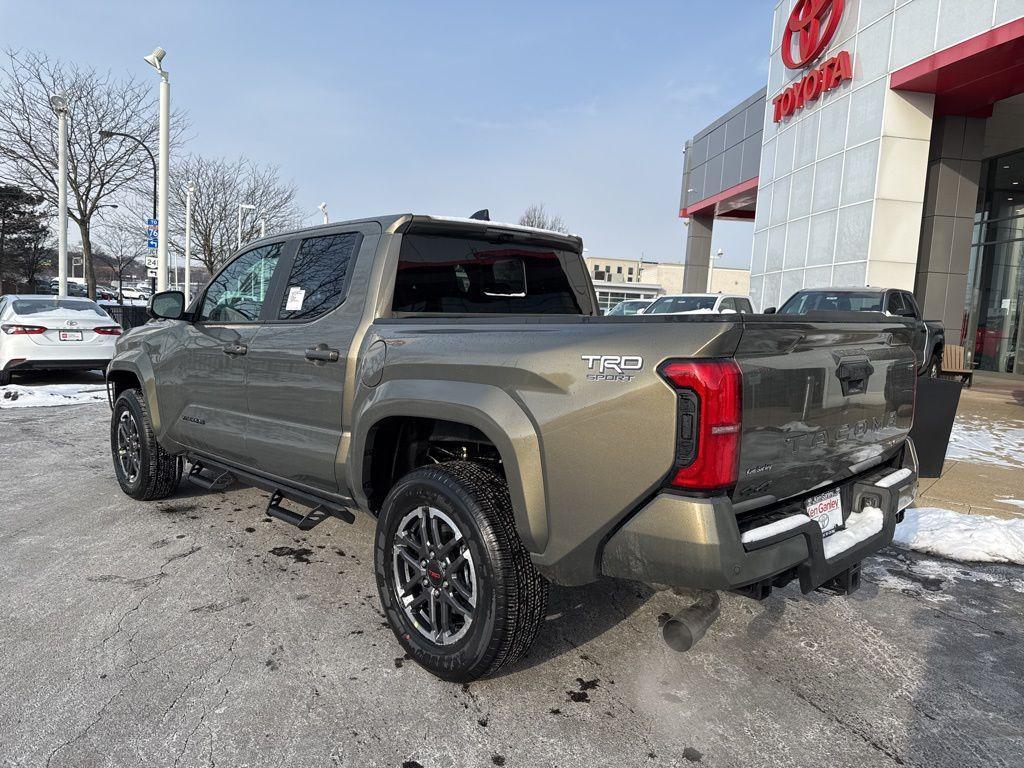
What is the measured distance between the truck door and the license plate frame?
2.09 meters

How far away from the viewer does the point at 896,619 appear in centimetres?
348

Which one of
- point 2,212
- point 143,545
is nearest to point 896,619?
point 143,545

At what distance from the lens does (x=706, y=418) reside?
6.80ft

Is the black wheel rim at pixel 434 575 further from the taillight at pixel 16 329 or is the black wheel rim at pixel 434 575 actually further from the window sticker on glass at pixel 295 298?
the taillight at pixel 16 329

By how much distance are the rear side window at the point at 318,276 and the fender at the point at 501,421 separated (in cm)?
82

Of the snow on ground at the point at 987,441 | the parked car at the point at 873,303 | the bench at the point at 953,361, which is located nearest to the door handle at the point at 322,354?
the snow on ground at the point at 987,441

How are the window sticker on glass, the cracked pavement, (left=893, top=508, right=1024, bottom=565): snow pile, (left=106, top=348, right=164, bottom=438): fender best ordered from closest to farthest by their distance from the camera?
1. the cracked pavement
2. the window sticker on glass
3. (left=893, top=508, right=1024, bottom=565): snow pile
4. (left=106, top=348, right=164, bottom=438): fender

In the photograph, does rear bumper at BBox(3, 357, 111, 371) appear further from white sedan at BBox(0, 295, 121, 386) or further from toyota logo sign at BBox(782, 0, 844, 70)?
toyota logo sign at BBox(782, 0, 844, 70)

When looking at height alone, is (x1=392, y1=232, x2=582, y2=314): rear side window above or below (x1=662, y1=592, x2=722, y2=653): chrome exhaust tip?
above

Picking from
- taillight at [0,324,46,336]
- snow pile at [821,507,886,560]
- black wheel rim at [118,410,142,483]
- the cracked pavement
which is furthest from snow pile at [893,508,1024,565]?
taillight at [0,324,46,336]

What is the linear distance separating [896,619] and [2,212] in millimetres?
48550

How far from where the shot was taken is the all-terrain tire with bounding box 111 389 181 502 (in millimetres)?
4910

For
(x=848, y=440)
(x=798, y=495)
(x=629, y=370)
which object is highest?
(x=629, y=370)

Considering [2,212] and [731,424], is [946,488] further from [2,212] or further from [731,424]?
[2,212]
